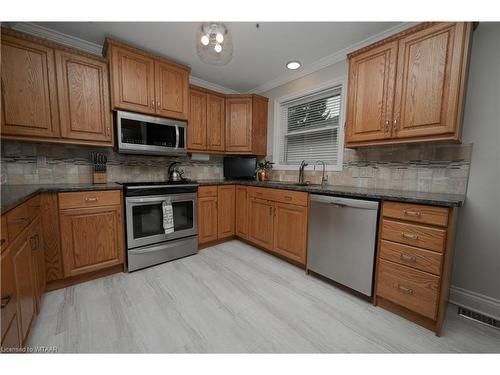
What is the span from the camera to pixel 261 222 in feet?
8.55

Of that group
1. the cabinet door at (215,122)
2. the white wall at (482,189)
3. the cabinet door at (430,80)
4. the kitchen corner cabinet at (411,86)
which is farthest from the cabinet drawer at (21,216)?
the white wall at (482,189)

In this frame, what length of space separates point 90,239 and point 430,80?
10.2 feet

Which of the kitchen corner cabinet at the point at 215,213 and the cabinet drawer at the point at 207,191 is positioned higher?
the cabinet drawer at the point at 207,191

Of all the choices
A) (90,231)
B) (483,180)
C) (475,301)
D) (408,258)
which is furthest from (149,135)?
(475,301)

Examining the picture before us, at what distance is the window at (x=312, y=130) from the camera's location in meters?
2.56

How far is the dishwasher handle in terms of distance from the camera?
159 cm

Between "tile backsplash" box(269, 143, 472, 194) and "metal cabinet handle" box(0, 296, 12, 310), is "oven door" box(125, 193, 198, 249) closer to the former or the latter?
"metal cabinet handle" box(0, 296, 12, 310)

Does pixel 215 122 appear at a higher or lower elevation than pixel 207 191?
higher

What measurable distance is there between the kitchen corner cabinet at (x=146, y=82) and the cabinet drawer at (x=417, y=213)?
2.41 metres

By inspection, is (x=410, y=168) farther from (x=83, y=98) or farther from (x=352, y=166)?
(x=83, y=98)

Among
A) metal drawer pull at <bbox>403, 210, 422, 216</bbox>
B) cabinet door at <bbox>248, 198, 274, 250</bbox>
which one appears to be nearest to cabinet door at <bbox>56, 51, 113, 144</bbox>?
cabinet door at <bbox>248, 198, 274, 250</bbox>

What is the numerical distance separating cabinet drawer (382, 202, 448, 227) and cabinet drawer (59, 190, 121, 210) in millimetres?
2364

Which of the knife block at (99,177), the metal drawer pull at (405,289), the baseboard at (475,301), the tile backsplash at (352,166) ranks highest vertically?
the tile backsplash at (352,166)

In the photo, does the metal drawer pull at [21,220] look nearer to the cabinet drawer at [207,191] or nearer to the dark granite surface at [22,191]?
the dark granite surface at [22,191]
